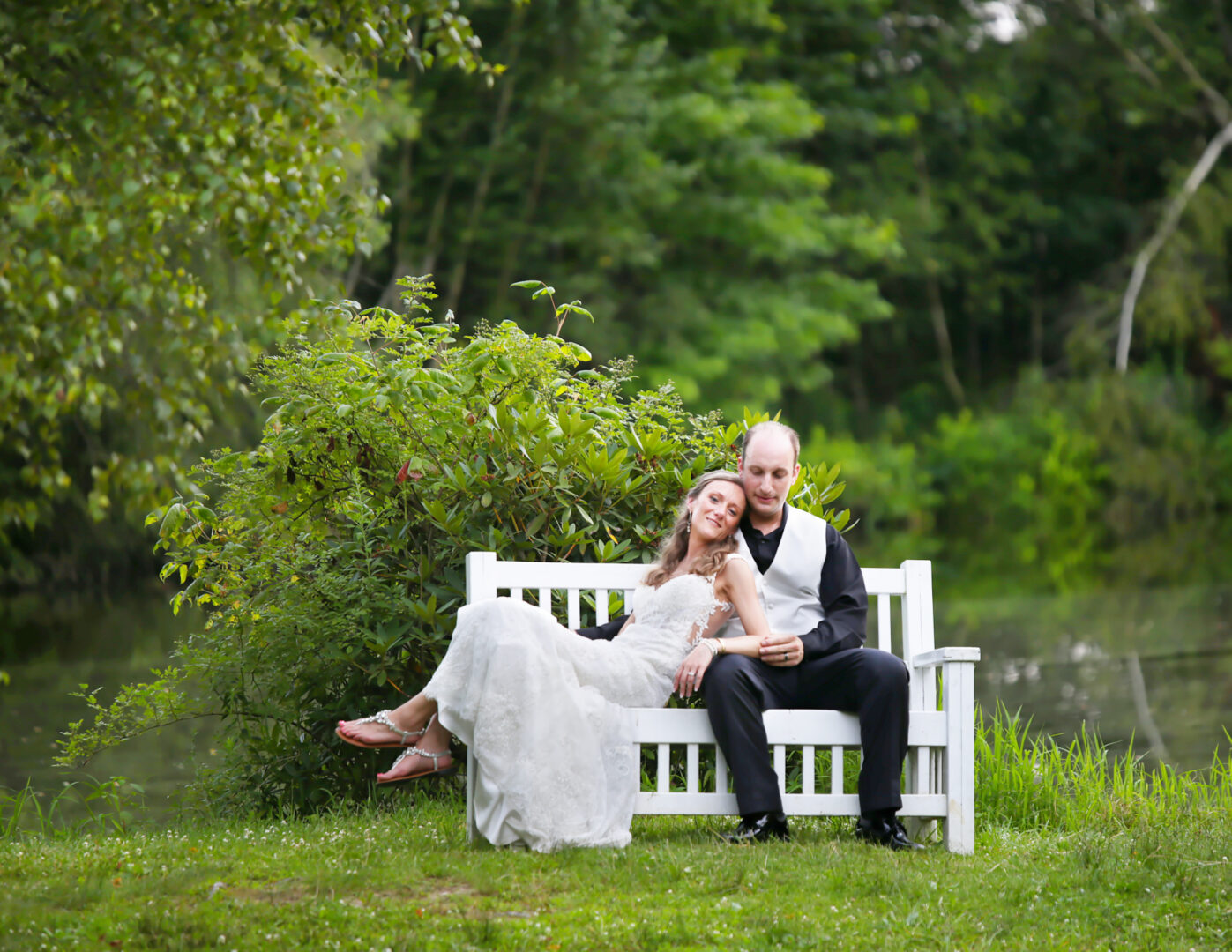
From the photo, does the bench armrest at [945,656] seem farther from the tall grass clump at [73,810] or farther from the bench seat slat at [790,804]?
the tall grass clump at [73,810]

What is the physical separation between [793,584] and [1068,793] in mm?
1722

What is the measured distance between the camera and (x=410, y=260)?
835 inches

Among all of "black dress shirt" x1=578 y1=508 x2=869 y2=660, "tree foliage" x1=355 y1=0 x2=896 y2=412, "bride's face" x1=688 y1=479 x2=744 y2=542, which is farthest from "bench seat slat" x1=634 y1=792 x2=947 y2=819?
"tree foliage" x1=355 y1=0 x2=896 y2=412

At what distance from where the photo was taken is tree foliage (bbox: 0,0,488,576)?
478 cm

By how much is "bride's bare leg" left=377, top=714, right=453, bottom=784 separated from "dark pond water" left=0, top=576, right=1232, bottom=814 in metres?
1.51

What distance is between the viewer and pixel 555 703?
3.88 m

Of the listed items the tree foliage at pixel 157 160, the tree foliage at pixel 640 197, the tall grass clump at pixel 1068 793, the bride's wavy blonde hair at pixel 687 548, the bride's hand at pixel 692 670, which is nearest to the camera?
the bride's hand at pixel 692 670

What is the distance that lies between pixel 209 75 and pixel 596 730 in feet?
9.97

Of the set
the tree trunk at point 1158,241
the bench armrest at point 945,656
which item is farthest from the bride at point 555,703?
the tree trunk at point 1158,241

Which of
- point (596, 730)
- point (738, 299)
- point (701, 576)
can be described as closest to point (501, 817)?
point (596, 730)

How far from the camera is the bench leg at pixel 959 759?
4023mm

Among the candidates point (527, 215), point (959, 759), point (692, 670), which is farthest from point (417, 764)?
point (527, 215)

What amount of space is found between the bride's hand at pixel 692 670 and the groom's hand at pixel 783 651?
0.58 ft

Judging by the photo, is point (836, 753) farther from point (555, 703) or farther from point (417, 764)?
point (417, 764)
